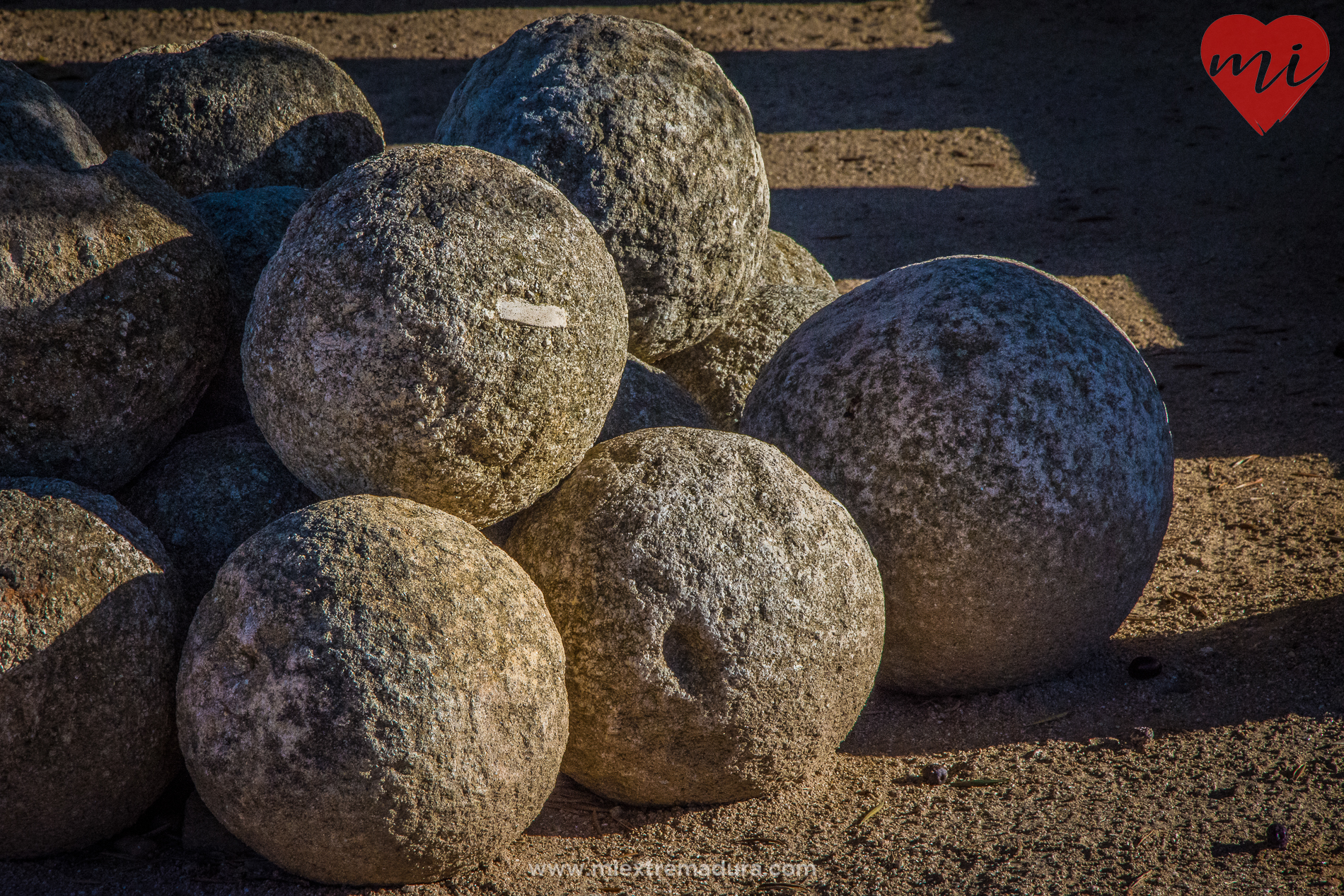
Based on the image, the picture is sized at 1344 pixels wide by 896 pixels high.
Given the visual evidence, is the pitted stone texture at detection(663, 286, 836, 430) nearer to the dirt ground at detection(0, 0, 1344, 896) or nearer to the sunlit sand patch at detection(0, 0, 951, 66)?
the dirt ground at detection(0, 0, 1344, 896)

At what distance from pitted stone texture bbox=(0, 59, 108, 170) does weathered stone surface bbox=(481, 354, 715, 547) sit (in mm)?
1997

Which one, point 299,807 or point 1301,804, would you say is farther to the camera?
point 1301,804

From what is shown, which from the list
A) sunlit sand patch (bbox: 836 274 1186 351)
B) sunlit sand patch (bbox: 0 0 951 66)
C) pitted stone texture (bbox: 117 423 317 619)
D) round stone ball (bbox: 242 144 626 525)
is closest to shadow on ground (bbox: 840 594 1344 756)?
round stone ball (bbox: 242 144 626 525)

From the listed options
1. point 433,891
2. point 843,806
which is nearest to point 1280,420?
point 843,806

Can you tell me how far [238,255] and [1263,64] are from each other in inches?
291

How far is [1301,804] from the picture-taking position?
3.26 metres

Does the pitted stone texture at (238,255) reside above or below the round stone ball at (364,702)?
above

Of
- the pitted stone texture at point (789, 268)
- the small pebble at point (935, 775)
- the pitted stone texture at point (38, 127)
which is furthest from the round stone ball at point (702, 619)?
the pitted stone texture at point (38, 127)

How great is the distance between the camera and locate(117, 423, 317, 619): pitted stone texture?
3.35 meters

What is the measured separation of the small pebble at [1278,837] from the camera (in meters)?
3.10

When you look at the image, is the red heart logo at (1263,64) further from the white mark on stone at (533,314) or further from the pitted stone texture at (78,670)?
the pitted stone texture at (78,670)

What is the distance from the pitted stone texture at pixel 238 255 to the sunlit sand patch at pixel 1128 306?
3677 mm

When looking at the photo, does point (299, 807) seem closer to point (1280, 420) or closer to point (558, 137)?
point (558, 137)

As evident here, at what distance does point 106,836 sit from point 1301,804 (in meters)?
3.46
